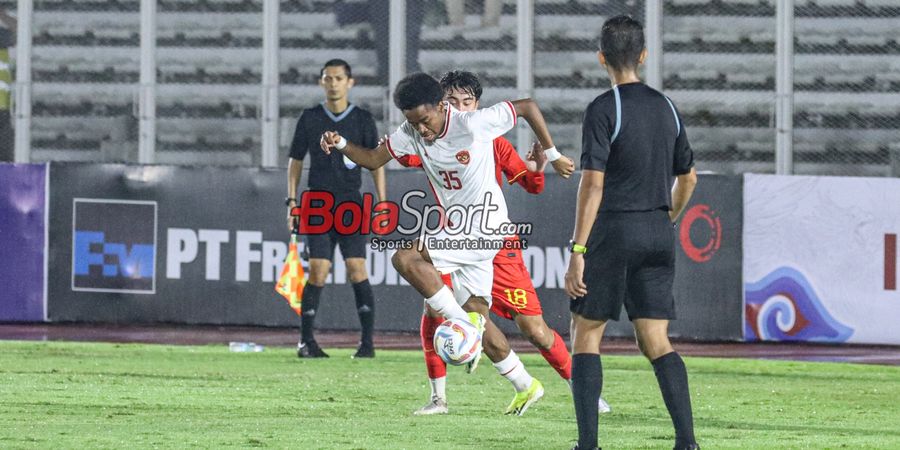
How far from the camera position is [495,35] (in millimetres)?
17359

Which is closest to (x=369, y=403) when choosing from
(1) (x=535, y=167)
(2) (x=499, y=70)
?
(1) (x=535, y=167)

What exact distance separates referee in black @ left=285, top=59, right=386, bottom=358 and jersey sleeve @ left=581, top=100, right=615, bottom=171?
5985mm

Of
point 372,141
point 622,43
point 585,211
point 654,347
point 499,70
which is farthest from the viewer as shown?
point 499,70

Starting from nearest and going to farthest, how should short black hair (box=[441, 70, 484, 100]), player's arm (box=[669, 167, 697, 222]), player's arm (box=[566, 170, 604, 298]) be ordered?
player's arm (box=[566, 170, 604, 298])
player's arm (box=[669, 167, 697, 222])
short black hair (box=[441, 70, 484, 100])

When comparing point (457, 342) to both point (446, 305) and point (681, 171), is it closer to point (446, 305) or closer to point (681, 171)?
point (446, 305)

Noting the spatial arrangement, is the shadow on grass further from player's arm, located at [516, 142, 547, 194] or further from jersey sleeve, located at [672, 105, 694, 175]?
jersey sleeve, located at [672, 105, 694, 175]

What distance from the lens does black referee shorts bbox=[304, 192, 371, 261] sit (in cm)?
1286

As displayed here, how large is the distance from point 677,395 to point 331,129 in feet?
21.2

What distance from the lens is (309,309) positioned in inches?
514

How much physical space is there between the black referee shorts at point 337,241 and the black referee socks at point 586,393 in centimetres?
598

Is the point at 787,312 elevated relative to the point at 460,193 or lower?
Answer: lower

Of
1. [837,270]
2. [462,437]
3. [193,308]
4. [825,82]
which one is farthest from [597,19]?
[462,437]

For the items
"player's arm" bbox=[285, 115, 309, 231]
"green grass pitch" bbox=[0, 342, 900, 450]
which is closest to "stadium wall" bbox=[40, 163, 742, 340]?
"green grass pitch" bbox=[0, 342, 900, 450]

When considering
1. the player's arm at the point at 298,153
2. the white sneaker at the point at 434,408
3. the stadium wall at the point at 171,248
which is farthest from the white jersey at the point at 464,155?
the stadium wall at the point at 171,248
